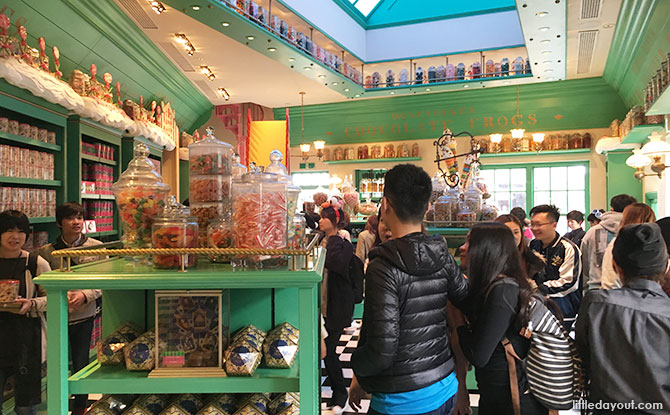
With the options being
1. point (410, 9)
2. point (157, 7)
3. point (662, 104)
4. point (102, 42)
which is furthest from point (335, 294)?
point (410, 9)

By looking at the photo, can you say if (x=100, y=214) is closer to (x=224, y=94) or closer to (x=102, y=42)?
(x=102, y=42)

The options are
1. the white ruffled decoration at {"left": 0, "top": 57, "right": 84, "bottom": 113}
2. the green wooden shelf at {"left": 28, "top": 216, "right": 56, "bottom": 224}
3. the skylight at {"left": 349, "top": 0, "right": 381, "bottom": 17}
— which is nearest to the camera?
the white ruffled decoration at {"left": 0, "top": 57, "right": 84, "bottom": 113}

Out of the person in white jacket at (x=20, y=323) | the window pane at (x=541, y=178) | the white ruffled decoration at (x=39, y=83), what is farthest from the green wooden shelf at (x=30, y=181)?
the window pane at (x=541, y=178)

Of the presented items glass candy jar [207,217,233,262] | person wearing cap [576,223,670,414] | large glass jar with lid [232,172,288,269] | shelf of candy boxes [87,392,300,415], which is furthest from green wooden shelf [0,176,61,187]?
person wearing cap [576,223,670,414]

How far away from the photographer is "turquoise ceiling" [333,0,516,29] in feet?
27.1

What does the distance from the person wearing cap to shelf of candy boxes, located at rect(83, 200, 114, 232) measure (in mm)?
4742

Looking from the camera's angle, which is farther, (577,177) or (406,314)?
(577,177)

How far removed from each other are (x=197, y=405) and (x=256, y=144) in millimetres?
1364

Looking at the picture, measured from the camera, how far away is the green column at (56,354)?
4.82 ft

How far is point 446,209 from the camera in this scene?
150 inches

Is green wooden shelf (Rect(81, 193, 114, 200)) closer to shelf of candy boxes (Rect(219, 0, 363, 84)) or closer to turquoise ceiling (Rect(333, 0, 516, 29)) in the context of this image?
shelf of candy boxes (Rect(219, 0, 363, 84))

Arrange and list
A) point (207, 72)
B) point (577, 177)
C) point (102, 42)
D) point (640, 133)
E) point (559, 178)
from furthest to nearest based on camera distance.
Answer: point (559, 178) → point (577, 177) → point (207, 72) → point (640, 133) → point (102, 42)

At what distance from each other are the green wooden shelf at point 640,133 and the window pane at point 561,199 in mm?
2008

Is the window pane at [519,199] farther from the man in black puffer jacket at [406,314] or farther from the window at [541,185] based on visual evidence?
the man in black puffer jacket at [406,314]
